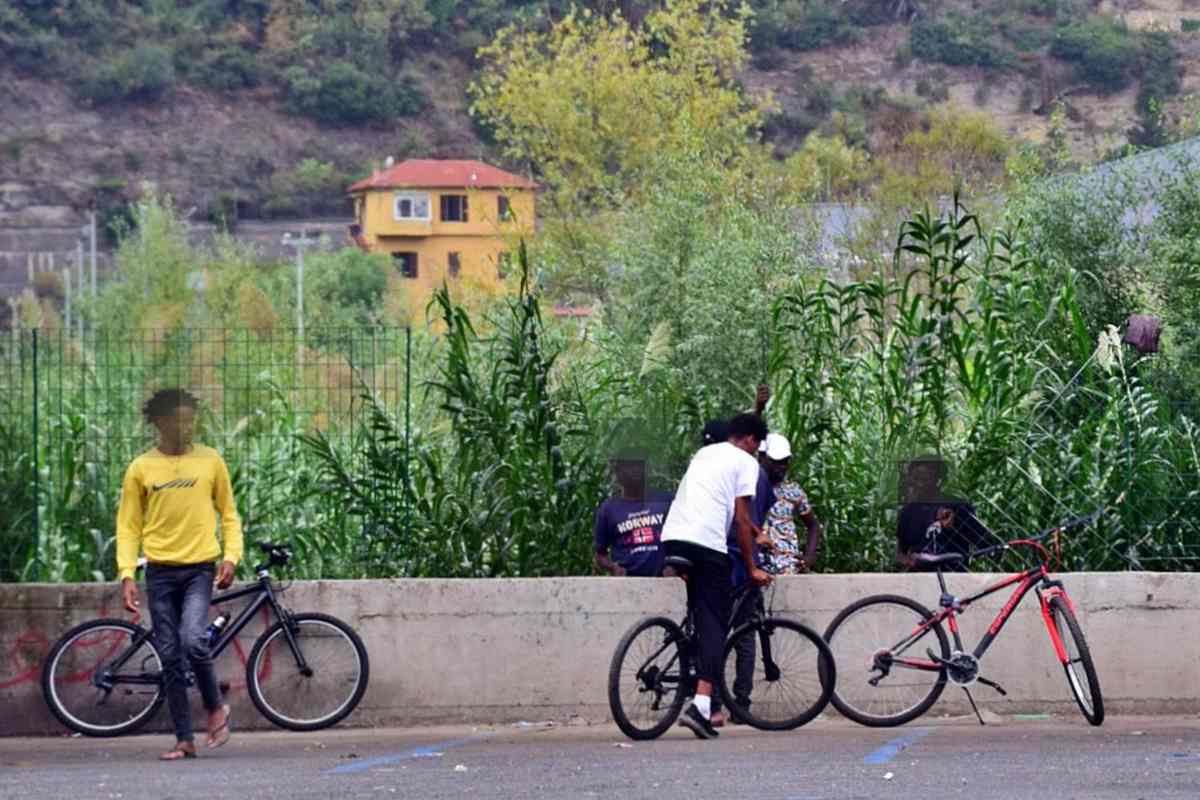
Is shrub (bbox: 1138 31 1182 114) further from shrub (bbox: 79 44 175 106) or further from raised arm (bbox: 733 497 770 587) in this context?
raised arm (bbox: 733 497 770 587)

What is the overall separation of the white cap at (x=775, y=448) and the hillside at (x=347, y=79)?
120 meters

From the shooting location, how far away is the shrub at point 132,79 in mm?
151500

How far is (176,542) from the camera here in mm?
10367

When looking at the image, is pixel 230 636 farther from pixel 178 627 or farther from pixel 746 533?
pixel 746 533

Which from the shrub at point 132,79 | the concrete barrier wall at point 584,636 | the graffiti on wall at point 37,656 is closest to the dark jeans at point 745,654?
the concrete barrier wall at point 584,636

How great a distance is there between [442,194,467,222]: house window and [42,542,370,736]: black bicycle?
116m

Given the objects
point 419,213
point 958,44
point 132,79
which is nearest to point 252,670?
point 419,213

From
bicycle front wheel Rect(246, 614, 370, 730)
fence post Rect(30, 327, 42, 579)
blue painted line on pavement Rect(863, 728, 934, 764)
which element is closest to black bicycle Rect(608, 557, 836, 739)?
blue painted line on pavement Rect(863, 728, 934, 764)

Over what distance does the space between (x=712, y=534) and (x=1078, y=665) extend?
231 cm

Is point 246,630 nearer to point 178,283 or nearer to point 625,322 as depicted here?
point 625,322

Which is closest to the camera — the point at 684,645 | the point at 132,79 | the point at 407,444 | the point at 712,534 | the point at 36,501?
the point at 712,534

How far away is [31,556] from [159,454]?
9.10 ft

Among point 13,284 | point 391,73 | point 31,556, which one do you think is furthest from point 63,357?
point 391,73

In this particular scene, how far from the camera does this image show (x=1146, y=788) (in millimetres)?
8852
